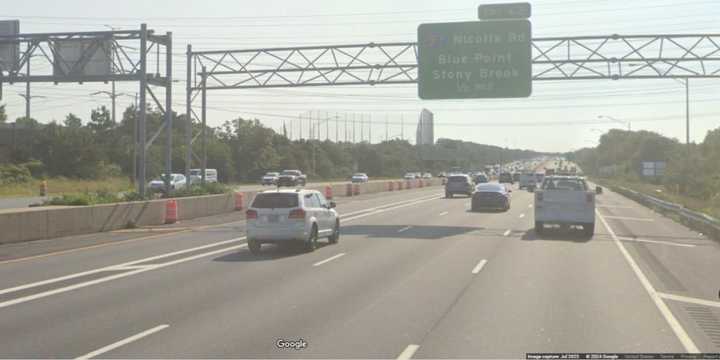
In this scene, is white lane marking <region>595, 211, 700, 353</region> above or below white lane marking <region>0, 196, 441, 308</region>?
above

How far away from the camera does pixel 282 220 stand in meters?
18.9

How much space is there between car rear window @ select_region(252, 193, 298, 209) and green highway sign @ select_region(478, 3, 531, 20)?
52.2 feet

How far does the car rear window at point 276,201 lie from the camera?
19.1m

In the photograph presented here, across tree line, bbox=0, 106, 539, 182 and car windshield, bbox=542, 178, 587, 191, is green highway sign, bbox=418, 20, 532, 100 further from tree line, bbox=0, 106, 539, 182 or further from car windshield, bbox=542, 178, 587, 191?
tree line, bbox=0, 106, 539, 182

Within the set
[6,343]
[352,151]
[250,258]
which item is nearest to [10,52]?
[250,258]

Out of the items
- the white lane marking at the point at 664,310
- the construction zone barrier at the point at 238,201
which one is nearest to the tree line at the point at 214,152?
the construction zone barrier at the point at 238,201

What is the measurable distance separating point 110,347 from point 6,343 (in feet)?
4.15

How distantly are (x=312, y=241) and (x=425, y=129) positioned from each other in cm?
14983

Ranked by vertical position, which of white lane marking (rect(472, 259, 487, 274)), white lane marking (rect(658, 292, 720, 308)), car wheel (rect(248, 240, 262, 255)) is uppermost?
car wheel (rect(248, 240, 262, 255))

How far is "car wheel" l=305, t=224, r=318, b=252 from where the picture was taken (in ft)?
62.6

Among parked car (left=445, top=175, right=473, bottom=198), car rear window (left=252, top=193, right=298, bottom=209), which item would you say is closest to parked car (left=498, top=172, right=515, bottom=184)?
parked car (left=445, top=175, right=473, bottom=198)

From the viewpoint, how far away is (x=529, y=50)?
3275cm

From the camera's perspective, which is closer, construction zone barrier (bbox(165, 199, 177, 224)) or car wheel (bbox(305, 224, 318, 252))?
car wheel (bbox(305, 224, 318, 252))

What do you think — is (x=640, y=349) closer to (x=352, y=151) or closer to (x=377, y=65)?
(x=377, y=65)
